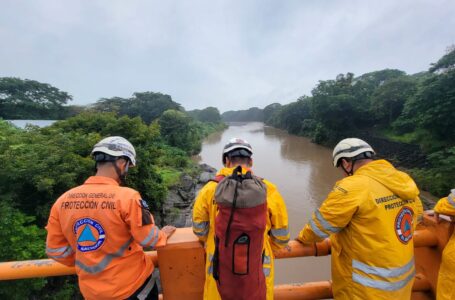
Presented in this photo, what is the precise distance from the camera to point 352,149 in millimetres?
1787

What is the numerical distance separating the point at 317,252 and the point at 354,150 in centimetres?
75

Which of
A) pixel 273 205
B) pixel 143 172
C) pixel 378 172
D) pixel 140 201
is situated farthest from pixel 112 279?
pixel 143 172

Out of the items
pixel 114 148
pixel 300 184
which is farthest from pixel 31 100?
pixel 114 148

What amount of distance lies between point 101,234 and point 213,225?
0.60m

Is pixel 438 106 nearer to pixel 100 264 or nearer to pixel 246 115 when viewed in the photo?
pixel 100 264

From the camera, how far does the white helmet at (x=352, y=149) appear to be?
176 cm

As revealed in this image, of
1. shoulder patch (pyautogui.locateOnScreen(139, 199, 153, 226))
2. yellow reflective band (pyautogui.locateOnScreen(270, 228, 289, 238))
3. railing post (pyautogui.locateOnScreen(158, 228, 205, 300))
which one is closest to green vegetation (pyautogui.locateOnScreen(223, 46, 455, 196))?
yellow reflective band (pyautogui.locateOnScreen(270, 228, 289, 238))

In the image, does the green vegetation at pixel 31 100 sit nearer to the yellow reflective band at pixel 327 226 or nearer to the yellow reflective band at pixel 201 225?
the yellow reflective band at pixel 201 225

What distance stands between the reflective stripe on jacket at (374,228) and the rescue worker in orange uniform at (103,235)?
42.4 inches

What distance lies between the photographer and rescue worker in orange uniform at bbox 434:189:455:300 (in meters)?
1.60

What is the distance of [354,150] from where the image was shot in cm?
177

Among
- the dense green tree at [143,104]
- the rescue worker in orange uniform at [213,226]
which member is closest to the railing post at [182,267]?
the rescue worker in orange uniform at [213,226]

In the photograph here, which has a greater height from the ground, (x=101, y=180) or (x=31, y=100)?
(x=31, y=100)

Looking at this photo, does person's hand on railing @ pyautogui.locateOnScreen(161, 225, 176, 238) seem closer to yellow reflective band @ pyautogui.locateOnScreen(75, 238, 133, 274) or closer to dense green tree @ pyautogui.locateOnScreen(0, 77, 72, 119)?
yellow reflective band @ pyautogui.locateOnScreen(75, 238, 133, 274)
